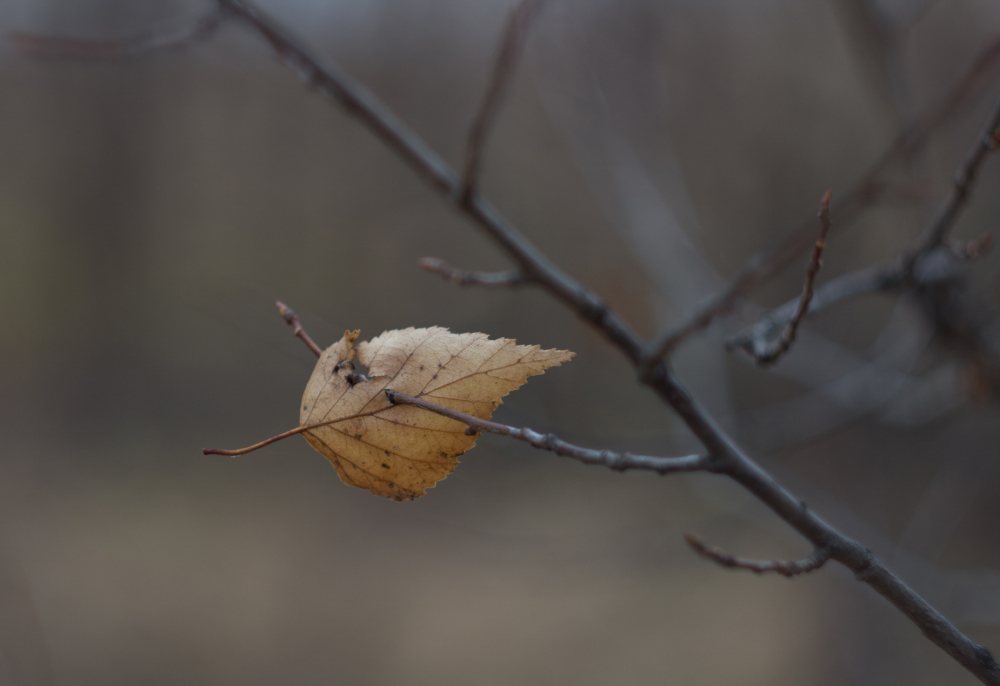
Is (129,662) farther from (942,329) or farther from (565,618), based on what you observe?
(942,329)

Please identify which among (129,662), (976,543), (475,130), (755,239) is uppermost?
(129,662)

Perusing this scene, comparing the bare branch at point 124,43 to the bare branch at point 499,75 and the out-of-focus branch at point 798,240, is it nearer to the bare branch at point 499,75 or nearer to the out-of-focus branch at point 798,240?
the bare branch at point 499,75

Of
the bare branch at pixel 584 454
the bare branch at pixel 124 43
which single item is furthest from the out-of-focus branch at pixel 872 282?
the bare branch at pixel 124 43

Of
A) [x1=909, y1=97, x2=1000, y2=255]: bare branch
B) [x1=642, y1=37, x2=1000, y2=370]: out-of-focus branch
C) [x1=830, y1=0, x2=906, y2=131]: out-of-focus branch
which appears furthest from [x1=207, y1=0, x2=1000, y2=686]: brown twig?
[x1=830, y1=0, x2=906, y2=131]: out-of-focus branch

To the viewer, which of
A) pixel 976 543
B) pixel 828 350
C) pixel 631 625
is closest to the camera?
pixel 828 350

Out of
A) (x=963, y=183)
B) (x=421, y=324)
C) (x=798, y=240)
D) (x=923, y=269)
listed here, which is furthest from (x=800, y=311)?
(x=421, y=324)

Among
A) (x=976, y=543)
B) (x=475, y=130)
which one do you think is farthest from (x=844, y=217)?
(x=976, y=543)

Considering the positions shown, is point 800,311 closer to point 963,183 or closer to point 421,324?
point 963,183

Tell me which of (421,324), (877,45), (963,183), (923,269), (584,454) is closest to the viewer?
(584,454)
